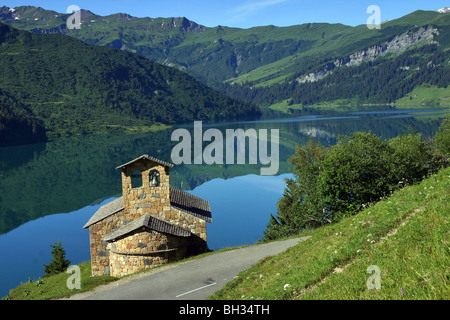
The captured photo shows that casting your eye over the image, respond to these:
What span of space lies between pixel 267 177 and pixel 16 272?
59.5m

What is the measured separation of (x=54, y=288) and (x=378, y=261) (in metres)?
25.1

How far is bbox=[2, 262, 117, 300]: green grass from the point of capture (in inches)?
981

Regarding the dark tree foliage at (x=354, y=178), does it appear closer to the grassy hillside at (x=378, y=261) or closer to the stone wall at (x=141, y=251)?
the grassy hillside at (x=378, y=261)

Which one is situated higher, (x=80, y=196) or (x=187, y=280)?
(x=187, y=280)

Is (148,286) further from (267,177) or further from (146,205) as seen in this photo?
(267,177)

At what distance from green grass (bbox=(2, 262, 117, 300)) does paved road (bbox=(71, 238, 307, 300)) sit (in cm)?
122

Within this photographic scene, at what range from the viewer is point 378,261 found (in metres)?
10.5

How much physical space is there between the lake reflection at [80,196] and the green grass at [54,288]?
8.85 meters

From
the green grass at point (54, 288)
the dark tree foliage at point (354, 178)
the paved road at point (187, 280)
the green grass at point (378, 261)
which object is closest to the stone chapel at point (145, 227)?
the green grass at point (54, 288)

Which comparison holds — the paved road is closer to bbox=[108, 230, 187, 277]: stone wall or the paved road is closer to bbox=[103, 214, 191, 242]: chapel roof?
bbox=[108, 230, 187, 277]: stone wall

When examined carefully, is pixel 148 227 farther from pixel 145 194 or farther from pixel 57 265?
pixel 57 265

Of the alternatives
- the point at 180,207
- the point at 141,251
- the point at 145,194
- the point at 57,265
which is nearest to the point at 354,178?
the point at 180,207

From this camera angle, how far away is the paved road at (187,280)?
20422 mm
